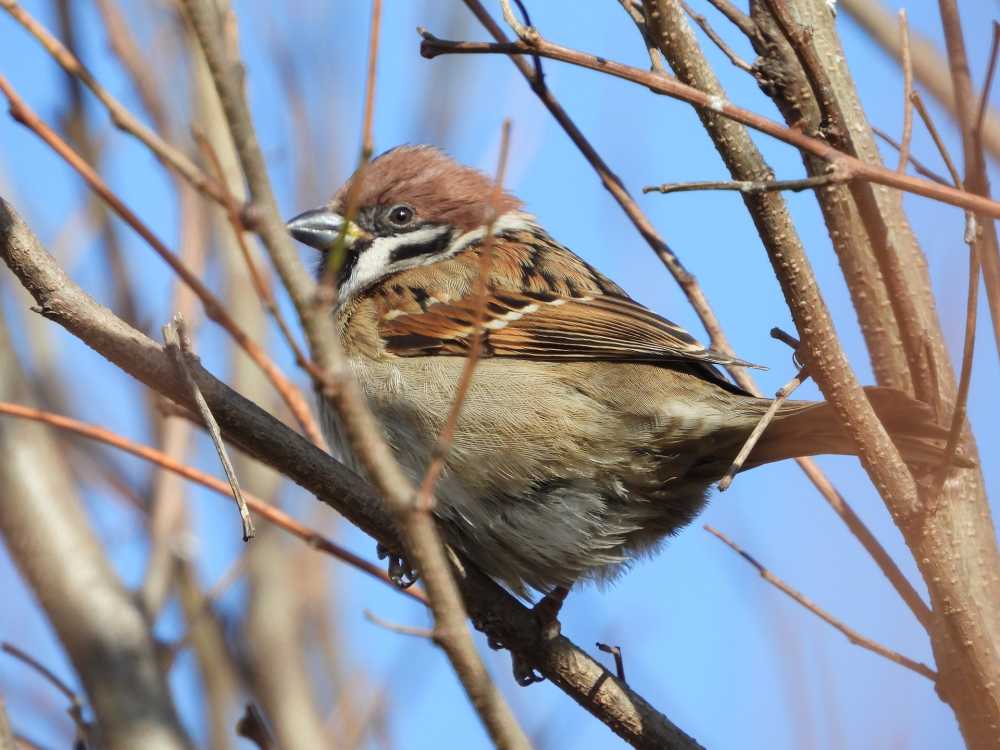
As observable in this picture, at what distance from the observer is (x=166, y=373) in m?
2.18

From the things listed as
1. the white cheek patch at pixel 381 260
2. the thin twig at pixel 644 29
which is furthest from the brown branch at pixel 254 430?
the white cheek patch at pixel 381 260

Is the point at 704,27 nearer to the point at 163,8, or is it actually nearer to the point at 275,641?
the point at 275,641

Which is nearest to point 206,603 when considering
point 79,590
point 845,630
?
point 79,590

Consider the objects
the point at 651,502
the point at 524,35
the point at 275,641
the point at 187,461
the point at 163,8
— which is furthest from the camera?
the point at 163,8

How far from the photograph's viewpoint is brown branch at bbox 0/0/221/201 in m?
→ 1.32

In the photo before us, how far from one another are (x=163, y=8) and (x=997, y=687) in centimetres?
384

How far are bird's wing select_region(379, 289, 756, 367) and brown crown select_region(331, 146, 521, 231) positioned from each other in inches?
23.5

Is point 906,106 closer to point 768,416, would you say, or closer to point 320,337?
point 768,416

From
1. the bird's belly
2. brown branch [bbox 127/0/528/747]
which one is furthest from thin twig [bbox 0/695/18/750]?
the bird's belly

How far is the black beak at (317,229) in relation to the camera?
3.72 metres

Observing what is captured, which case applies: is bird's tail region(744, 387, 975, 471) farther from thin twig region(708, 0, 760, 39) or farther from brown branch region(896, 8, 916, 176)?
thin twig region(708, 0, 760, 39)

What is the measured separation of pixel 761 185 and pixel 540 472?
53.4 inches

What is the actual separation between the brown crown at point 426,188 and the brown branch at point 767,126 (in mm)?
1914

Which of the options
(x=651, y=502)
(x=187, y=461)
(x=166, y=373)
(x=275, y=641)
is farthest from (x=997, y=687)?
(x=187, y=461)
